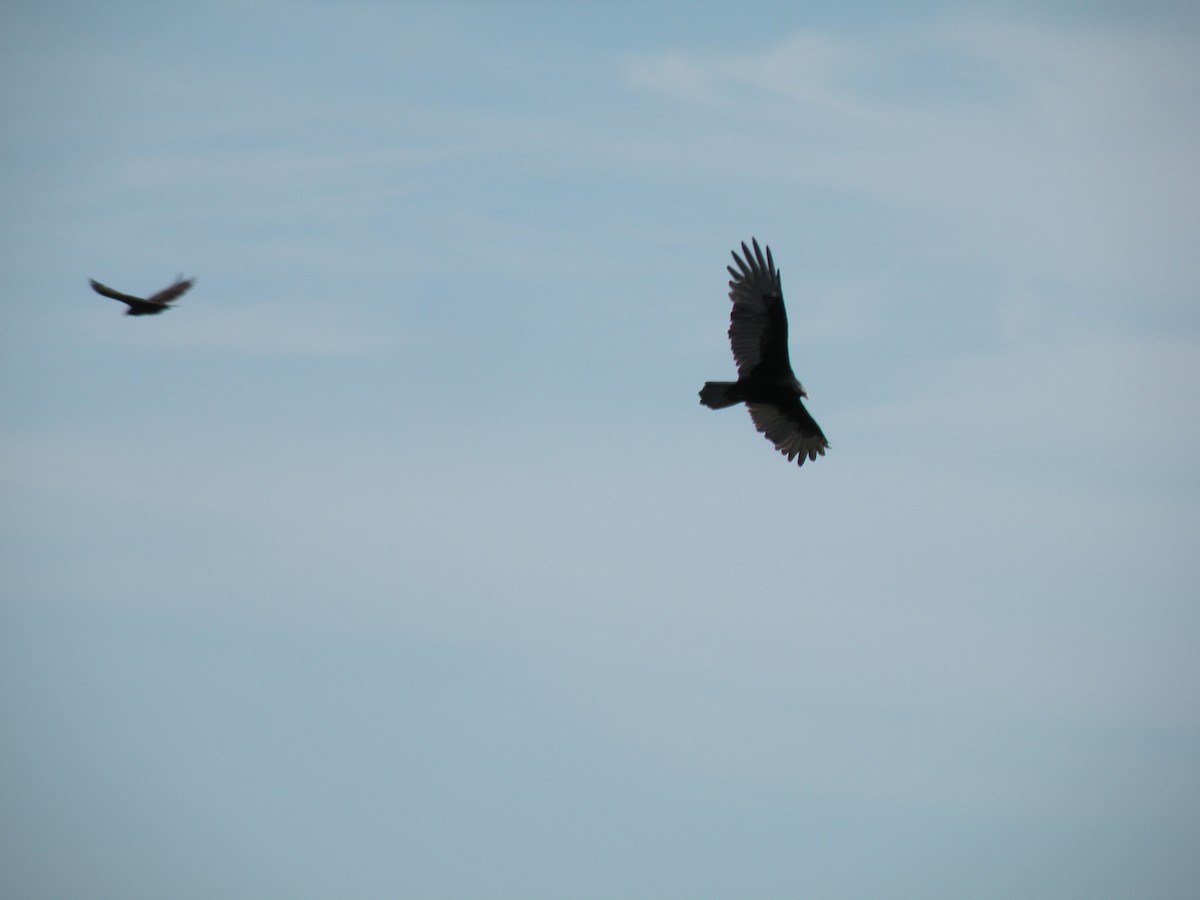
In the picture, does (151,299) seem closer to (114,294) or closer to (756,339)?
(114,294)

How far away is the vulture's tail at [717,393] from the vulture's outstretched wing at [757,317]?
377mm

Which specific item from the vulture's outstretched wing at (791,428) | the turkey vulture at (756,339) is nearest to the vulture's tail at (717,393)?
the turkey vulture at (756,339)

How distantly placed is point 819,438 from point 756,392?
95.5 inches

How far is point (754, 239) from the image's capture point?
28234mm

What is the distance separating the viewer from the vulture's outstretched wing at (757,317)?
28.3m

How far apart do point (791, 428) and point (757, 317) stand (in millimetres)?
3282

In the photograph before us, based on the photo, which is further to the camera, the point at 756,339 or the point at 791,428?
the point at 791,428

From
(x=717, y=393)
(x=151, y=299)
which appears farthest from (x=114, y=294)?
(x=717, y=393)

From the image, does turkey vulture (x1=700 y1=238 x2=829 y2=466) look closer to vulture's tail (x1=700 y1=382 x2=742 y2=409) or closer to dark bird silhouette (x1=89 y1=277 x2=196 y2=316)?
vulture's tail (x1=700 y1=382 x2=742 y2=409)

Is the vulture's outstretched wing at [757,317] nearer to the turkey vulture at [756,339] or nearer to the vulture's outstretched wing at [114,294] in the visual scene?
the turkey vulture at [756,339]

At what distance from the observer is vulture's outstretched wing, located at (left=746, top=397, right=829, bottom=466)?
30.0 metres

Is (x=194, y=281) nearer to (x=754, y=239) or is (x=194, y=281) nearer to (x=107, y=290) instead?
(x=107, y=290)

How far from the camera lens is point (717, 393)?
28469 mm

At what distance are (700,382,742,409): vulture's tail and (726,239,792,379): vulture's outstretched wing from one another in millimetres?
377
